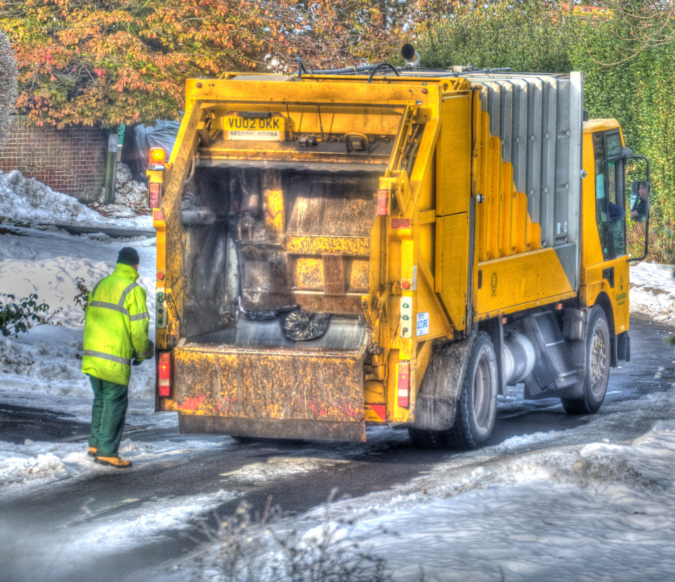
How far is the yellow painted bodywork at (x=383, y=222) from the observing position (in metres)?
6.68

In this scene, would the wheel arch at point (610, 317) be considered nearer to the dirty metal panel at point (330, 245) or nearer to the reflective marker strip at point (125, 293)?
the dirty metal panel at point (330, 245)

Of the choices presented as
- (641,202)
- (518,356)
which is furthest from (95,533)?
(641,202)

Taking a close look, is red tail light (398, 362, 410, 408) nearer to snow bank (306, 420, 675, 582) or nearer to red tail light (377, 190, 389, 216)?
snow bank (306, 420, 675, 582)

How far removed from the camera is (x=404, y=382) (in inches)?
265

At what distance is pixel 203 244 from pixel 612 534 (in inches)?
149

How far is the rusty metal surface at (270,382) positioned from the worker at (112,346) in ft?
1.55

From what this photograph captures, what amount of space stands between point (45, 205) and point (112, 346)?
65.3 ft

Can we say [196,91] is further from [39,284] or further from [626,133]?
[626,133]

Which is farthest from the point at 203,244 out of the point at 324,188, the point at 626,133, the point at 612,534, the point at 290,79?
the point at 626,133

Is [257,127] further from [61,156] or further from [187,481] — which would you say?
[61,156]

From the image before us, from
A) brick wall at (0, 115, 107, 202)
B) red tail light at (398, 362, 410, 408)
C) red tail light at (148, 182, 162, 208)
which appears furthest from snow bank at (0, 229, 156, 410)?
brick wall at (0, 115, 107, 202)

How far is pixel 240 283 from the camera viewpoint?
7789 mm

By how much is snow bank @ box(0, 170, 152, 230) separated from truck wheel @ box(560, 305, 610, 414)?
1641 cm

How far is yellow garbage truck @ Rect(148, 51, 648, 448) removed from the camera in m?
6.77
